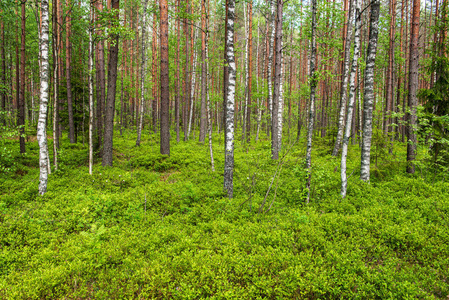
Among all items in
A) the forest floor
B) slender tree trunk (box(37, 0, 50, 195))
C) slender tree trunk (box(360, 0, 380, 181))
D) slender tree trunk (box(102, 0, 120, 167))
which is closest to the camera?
the forest floor

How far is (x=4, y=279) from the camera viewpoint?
148 inches

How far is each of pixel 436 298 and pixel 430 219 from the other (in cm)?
313

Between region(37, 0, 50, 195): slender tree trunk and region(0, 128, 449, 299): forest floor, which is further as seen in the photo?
region(37, 0, 50, 195): slender tree trunk

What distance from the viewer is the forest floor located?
11.8 ft

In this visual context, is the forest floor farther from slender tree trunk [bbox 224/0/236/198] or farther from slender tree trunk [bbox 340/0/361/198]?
slender tree trunk [bbox 224/0/236/198]

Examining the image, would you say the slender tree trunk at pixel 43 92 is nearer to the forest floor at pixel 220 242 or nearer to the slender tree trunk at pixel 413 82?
the forest floor at pixel 220 242

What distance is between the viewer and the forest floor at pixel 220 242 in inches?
142

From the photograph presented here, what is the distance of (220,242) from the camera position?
4.91 meters

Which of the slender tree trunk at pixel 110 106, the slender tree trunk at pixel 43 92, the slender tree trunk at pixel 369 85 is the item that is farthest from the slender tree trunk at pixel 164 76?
the slender tree trunk at pixel 369 85

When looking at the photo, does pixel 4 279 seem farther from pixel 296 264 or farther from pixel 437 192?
pixel 437 192

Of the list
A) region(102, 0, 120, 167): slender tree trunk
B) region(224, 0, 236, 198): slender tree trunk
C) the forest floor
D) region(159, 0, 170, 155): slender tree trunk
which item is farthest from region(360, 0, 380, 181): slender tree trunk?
region(102, 0, 120, 167): slender tree trunk

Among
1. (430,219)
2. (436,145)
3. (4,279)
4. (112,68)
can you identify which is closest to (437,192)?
(430,219)

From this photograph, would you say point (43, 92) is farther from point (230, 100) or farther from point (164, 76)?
point (164, 76)

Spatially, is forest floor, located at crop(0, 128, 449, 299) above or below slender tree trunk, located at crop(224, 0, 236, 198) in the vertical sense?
below
